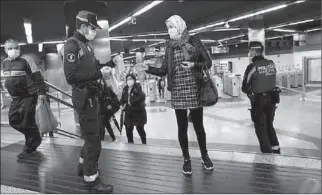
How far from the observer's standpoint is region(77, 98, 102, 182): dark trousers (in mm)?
1946

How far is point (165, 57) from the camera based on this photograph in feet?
7.21

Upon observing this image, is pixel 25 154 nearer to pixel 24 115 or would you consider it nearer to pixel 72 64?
pixel 24 115

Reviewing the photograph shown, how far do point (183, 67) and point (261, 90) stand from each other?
1.06 meters

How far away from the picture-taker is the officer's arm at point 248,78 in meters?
2.61

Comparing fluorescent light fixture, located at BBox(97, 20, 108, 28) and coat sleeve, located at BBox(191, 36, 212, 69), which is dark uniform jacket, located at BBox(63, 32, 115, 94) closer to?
fluorescent light fixture, located at BBox(97, 20, 108, 28)

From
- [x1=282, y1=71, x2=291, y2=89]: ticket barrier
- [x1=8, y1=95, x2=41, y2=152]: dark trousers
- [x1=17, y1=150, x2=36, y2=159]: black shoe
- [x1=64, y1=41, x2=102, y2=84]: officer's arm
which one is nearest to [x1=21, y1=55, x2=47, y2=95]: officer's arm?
[x1=8, y1=95, x2=41, y2=152]: dark trousers

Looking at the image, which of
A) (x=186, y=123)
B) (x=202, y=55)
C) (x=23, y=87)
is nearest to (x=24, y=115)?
(x=23, y=87)

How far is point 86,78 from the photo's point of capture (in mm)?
1862

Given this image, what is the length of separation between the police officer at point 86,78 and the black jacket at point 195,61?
434mm

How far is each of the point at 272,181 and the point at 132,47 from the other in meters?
1.80

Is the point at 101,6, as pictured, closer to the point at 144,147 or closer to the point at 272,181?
the point at 144,147

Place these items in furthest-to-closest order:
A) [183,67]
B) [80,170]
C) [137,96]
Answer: [137,96] → [80,170] → [183,67]

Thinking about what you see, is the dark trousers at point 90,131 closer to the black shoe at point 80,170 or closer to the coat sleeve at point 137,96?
the black shoe at point 80,170

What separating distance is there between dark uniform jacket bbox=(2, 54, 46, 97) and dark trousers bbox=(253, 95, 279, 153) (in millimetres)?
2299
